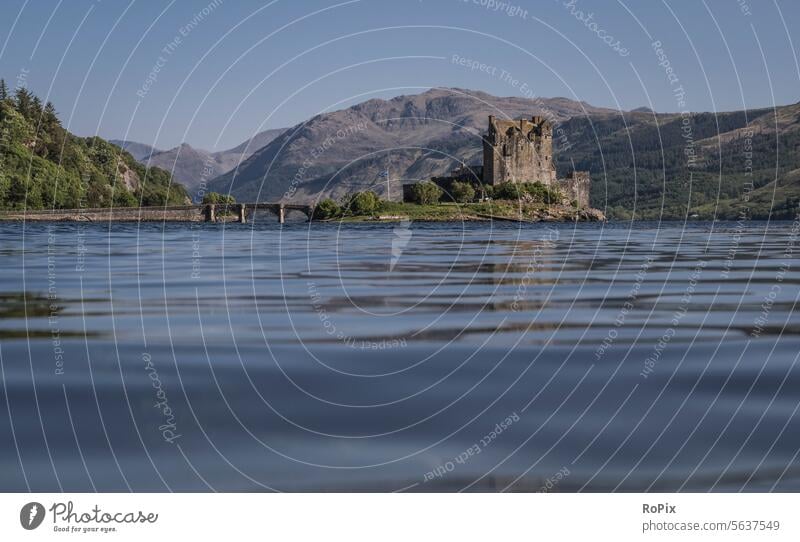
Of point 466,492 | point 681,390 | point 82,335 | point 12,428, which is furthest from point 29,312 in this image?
point 466,492

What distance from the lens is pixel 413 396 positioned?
13.4 m

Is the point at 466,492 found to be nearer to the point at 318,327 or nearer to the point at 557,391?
the point at 557,391

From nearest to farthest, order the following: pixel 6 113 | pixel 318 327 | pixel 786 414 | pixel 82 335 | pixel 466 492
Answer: pixel 466 492 → pixel 786 414 → pixel 82 335 → pixel 318 327 → pixel 6 113

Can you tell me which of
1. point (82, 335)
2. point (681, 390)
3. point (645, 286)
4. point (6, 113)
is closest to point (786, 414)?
point (681, 390)

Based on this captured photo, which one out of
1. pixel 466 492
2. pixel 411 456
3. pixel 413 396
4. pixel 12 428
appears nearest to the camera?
pixel 466 492

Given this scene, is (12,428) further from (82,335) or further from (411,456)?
(82,335)

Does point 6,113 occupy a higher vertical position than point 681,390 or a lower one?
higher

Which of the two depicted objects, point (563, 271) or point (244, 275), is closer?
point (244, 275)

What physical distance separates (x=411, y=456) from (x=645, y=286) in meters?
21.4

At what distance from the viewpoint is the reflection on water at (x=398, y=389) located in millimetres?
9891

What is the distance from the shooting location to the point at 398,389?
13.9 m

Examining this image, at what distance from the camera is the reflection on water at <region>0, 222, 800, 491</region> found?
32.4 ft

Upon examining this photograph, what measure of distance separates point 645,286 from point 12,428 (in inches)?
882

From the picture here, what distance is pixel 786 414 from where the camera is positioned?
12273mm
